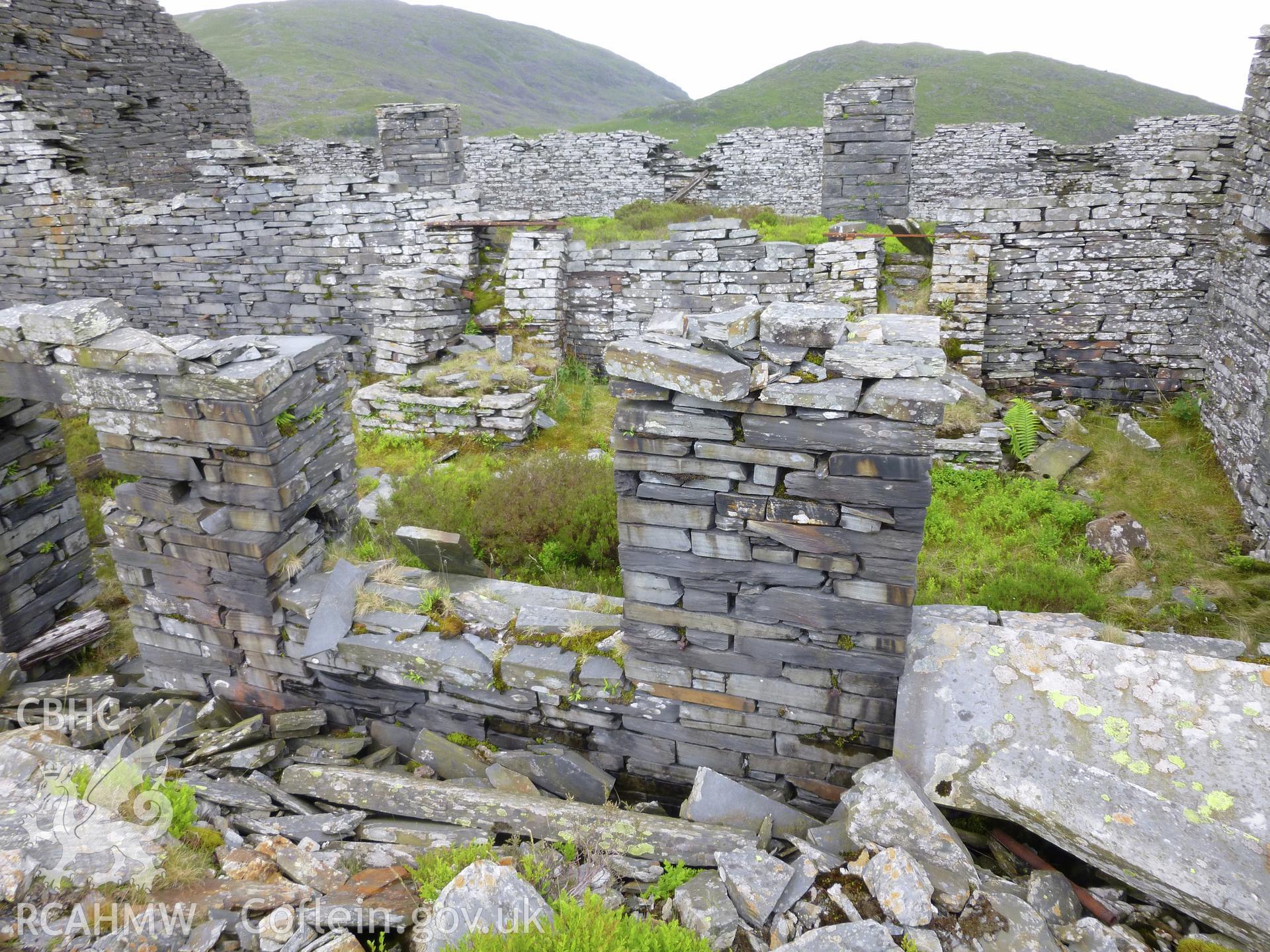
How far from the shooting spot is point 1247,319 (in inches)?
329

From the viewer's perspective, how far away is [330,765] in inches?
181

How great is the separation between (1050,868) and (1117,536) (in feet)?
14.6

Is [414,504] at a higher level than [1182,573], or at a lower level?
higher

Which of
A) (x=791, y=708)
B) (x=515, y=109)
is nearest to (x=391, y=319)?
(x=791, y=708)

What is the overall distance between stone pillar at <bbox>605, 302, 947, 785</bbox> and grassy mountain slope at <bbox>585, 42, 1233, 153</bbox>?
29.9m

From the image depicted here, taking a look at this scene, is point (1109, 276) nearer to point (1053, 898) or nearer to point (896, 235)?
point (896, 235)

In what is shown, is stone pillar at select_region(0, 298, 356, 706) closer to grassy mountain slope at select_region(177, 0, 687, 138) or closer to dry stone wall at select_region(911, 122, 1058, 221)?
dry stone wall at select_region(911, 122, 1058, 221)

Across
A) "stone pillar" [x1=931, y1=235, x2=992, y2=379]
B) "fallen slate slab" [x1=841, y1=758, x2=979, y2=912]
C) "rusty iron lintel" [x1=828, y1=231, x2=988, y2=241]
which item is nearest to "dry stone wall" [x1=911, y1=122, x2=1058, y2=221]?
"rusty iron lintel" [x1=828, y1=231, x2=988, y2=241]

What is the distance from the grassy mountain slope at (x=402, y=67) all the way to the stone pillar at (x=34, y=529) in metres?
38.3

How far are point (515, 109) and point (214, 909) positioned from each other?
233ft

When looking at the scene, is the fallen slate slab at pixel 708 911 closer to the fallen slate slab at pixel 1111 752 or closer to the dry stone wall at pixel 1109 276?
the fallen slate slab at pixel 1111 752

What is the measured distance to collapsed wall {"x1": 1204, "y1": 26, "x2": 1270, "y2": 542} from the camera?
764 cm

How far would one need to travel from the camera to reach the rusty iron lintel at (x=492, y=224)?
36.2 ft

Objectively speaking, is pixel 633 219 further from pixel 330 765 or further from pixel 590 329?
pixel 330 765
